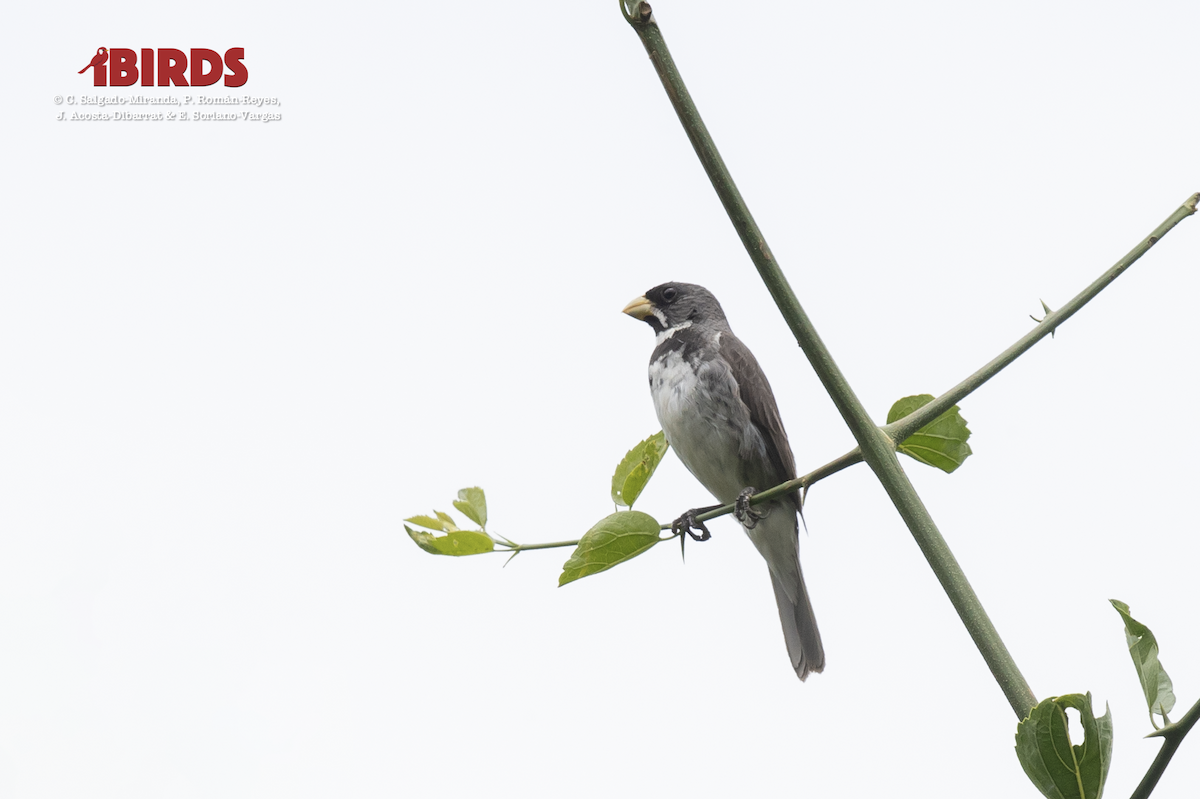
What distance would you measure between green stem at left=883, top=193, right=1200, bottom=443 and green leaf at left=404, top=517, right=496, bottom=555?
64 centimetres

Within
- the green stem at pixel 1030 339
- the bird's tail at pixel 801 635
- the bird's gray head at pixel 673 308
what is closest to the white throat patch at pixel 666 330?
the bird's gray head at pixel 673 308

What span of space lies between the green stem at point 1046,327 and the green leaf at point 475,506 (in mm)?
700

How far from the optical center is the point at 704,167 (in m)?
1.08

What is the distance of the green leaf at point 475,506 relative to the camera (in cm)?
169

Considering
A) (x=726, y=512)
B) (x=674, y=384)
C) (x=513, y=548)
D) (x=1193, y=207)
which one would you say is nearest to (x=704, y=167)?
(x=726, y=512)

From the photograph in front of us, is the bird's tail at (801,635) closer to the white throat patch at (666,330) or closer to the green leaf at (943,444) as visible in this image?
the white throat patch at (666,330)

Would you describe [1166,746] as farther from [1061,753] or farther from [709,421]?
[709,421]

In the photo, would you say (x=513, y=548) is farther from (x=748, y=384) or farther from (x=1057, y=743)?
(x=748, y=384)

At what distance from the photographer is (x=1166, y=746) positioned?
1.06m

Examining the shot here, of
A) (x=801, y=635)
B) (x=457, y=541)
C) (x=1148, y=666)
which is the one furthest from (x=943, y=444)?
(x=801, y=635)

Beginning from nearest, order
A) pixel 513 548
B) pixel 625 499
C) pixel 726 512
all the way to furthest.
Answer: pixel 726 512
pixel 513 548
pixel 625 499

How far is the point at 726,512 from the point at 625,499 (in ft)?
1.17

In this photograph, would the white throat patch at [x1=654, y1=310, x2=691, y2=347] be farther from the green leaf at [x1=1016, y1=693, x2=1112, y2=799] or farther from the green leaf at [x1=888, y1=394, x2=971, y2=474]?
the green leaf at [x1=1016, y1=693, x2=1112, y2=799]

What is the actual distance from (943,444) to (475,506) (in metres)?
0.70
